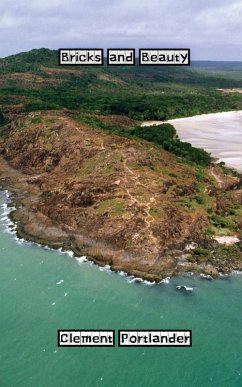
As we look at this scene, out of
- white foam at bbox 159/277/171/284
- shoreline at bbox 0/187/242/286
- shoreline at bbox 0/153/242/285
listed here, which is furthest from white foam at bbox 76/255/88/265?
white foam at bbox 159/277/171/284

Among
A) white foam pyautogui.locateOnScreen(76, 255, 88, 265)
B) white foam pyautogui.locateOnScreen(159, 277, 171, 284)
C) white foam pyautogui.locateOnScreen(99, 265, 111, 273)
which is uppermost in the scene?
white foam pyautogui.locateOnScreen(76, 255, 88, 265)

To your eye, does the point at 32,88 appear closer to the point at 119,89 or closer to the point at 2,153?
the point at 119,89

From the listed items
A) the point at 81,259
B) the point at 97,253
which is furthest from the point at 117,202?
the point at 81,259

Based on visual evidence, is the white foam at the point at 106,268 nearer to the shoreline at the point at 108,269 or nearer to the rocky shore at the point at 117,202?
the shoreline at the point at 108,269

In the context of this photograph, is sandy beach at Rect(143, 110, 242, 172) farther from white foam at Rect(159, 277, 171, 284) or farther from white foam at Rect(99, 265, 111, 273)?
white foam at Rect(99, 265, 111, 273)

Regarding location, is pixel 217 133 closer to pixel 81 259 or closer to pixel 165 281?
pixel 81 259
